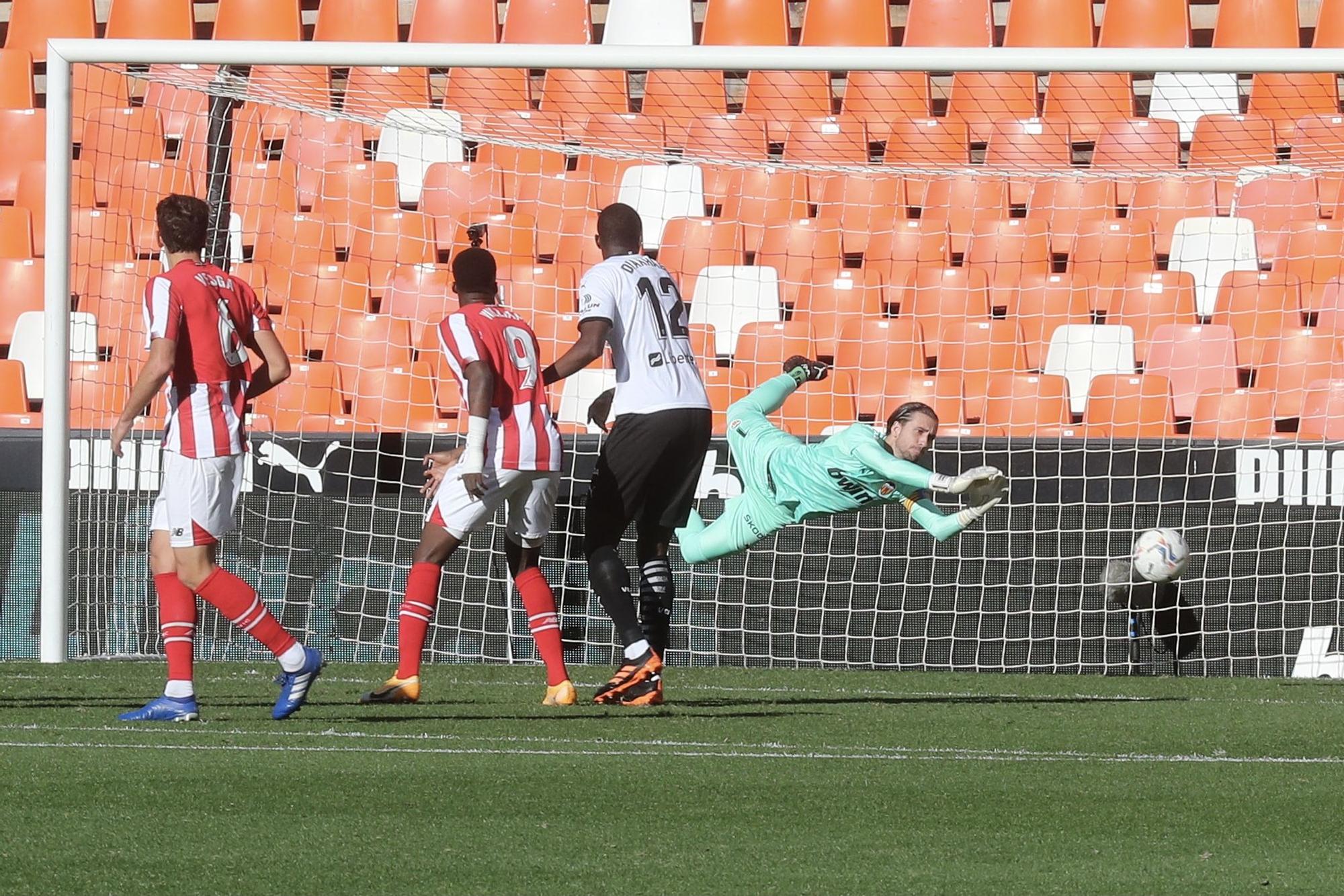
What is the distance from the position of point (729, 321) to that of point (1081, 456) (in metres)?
2.86

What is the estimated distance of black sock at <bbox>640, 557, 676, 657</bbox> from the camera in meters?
6.45

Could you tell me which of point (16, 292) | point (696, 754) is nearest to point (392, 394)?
point (16, 292)

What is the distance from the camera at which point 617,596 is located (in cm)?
606

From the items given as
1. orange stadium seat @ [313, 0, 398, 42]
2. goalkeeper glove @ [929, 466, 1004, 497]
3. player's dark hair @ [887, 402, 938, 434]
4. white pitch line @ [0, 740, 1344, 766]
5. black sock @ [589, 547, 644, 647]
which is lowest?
white pitch line @ [0, 740, 1344, 766]

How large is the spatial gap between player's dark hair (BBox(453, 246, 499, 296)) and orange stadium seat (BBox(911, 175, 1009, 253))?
200 inches

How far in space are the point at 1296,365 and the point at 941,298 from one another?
6.39ft

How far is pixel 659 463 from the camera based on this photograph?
20.4ft

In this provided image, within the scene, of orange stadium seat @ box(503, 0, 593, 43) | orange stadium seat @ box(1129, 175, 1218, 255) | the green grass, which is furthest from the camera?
orange stadium seat @ box(503, 0, 593, 43)

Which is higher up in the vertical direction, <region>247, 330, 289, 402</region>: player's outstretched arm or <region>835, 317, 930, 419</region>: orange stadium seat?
<region>835, 317, 930, 419</region>: orange stadium seat

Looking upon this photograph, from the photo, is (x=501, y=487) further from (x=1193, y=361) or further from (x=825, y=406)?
(x=1193, y=361)

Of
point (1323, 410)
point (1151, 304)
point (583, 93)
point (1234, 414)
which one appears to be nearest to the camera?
point (1323, 410)

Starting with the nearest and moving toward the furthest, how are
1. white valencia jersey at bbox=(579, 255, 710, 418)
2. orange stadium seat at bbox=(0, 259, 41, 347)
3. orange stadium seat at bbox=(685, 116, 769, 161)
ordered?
white valencia jersey at bbox=(579, 255, 710, 418), orange stadium seat at bbox=(0, 259, 41, 347), orange stadium seat at bbox=(685, 116, 769, 161)

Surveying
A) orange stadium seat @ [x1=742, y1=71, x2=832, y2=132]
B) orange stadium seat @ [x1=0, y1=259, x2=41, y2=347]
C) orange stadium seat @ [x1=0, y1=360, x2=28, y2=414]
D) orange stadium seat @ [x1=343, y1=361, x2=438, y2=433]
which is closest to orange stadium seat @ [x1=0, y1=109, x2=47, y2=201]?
orange stadium seat @ [x1=0, y1=259, x2=41, y2=347]

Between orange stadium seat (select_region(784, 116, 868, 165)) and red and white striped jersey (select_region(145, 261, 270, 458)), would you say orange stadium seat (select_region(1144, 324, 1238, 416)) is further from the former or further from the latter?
red and white striped jersey (select_region(145, 261, 270, 458))
